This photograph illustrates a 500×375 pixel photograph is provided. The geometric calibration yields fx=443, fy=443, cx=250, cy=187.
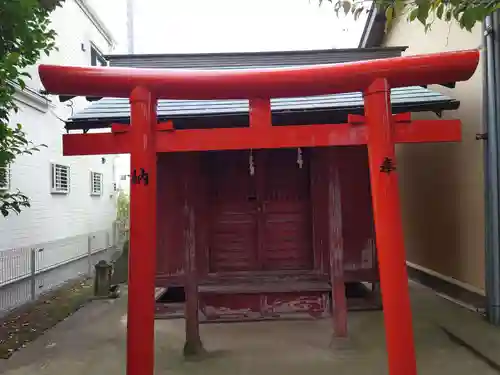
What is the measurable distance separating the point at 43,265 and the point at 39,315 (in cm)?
211

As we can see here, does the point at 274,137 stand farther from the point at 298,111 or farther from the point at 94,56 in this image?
the point at 94,56

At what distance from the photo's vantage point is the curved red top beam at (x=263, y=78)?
353 centimetres

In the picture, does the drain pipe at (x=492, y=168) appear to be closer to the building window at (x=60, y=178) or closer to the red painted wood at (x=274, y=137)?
the red painted wood at (x=274, y=137)

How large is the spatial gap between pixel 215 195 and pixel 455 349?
12.9 ft

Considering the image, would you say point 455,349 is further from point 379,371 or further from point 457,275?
point 457,275

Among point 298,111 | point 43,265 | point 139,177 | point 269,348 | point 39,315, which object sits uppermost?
point 298,111

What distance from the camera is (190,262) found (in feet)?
19.4

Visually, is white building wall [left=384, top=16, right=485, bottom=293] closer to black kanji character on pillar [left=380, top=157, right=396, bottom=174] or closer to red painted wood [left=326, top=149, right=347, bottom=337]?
red painted wood [left=326, top=149, right=347, bottom=337]

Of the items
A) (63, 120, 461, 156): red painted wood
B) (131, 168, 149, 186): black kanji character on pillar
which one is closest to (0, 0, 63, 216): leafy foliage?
(63, 120, 461, 156): red painted wood

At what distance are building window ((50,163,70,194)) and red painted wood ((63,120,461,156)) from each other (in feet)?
28.2

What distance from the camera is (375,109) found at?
3564 mm

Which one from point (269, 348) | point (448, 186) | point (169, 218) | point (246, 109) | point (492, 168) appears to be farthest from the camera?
point (448, 186)

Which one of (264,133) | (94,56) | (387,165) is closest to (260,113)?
(264,133)

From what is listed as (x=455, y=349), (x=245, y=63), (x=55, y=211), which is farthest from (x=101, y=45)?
(x=455, y=349)
